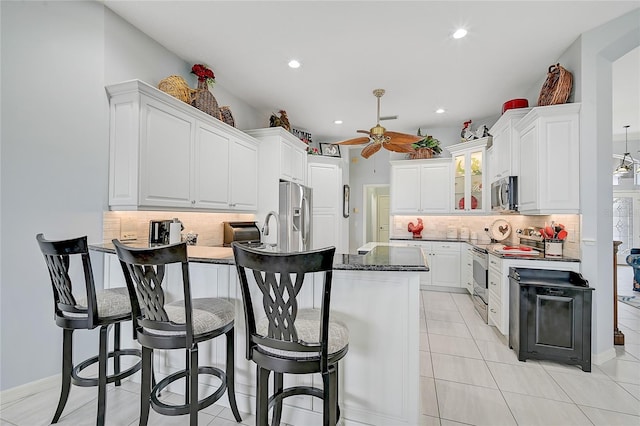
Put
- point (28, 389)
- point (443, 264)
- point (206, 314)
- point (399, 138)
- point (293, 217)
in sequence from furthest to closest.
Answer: point (443, 264) < point (293, 217) < point (399, 138) < point (28, 389) < point (206, 314)

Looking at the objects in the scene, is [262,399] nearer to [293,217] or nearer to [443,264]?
[293,217]

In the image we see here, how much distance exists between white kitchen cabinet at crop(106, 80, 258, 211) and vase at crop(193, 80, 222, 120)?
0.37 feet

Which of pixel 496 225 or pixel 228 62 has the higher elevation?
pixel 228 62

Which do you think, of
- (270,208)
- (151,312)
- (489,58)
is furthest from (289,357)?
(489,58)

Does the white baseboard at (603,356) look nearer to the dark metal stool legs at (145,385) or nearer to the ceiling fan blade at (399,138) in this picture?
the ceiling fan blade at (399,138)

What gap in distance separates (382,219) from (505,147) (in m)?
4.36

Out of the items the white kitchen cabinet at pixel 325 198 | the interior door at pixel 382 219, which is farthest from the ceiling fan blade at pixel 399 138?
the interior door at pixel 382 219

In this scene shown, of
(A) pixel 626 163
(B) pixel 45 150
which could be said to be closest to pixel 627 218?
(A) pixel 626 163

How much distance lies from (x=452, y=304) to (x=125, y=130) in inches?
183

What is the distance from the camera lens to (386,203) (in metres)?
8.10

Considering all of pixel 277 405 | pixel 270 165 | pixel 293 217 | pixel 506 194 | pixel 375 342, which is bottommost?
pixel 277 405

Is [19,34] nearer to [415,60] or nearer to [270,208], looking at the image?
[270,208]

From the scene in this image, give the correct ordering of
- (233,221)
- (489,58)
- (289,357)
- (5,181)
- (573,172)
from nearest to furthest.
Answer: (289,357)
(5,181)
(573,172)
(489,58)
(233,221)

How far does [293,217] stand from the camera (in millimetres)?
4570
